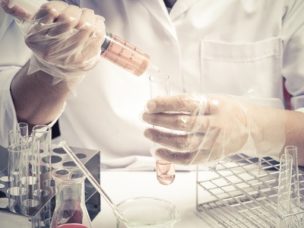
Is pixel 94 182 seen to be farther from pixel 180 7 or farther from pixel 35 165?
pixel 180 7

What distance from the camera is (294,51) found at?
1.32 m

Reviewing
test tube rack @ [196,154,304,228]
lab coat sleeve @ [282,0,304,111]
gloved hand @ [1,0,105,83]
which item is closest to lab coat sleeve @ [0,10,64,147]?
gloved hand @ [1,0,105,83]

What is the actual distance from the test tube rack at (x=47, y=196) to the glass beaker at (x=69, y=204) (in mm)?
32

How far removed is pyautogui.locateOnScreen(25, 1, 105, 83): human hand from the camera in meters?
0.93

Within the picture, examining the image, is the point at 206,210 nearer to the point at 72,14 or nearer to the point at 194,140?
the point at 194,140

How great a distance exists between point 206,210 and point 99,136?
0.48 meters

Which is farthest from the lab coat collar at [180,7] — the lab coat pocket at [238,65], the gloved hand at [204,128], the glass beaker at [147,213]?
the glass beaker at [147,213]

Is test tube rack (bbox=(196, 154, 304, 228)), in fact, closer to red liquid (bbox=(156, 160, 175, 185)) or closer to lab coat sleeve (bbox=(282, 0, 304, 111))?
red liquid (bbox=(156, 160, 175, 185))

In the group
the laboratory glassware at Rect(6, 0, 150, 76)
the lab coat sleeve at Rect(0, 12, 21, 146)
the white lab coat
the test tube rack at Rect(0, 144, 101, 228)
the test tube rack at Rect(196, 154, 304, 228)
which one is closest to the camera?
the test tube rack at Rect(0, 144, 101, 228)

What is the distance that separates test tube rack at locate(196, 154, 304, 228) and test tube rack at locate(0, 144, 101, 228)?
0.72ft

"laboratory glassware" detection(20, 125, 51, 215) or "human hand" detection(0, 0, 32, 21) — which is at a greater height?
"human hand" detection(0, 0, 32, 21)

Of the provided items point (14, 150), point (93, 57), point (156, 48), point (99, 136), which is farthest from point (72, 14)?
point (99, 136)

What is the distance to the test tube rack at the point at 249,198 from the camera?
0.88 m

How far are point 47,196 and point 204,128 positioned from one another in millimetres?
320
